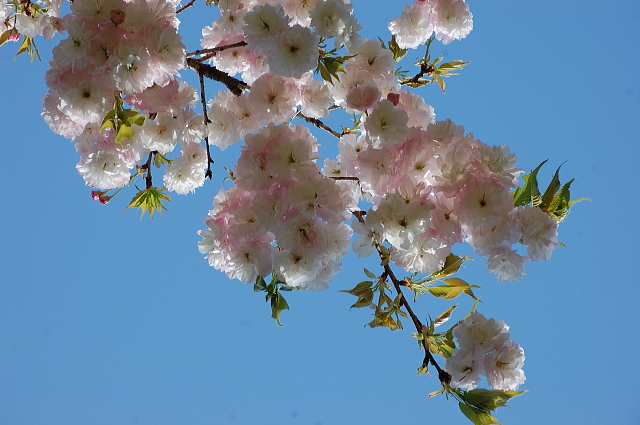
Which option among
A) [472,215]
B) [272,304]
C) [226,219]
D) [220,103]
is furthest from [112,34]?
[472,215]

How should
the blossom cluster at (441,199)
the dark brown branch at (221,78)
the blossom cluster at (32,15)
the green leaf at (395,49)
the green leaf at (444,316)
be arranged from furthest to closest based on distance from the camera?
the blossom cluster at (32,15), the green leaf at (395,49), the dark brown branch at (221,78), the green leaf at (444,316), the blossom cluster at (441,199)

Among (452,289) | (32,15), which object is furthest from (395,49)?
(32,15)

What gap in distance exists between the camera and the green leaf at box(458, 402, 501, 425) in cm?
121

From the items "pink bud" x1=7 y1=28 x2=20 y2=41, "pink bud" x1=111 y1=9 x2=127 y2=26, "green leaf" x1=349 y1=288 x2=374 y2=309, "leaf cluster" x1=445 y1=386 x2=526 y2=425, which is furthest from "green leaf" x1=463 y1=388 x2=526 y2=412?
"pink bud" x1=7 y1=28 x2=20 y2=41

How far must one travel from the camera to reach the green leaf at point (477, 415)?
3.97 ft

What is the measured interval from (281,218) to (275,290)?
0.23m

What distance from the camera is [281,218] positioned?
123 cm

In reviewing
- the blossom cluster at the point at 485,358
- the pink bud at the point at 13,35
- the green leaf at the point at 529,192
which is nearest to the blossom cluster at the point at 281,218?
the blossom cluster at the point at 485,358

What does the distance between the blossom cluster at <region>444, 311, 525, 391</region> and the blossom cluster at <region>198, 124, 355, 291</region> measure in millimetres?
398

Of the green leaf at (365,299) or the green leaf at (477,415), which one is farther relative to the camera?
the green leaf at (365,299)

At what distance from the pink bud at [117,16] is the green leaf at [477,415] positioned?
143 centimetres

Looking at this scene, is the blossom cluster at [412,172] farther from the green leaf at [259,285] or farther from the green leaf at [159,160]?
the green leaf at [159,160]

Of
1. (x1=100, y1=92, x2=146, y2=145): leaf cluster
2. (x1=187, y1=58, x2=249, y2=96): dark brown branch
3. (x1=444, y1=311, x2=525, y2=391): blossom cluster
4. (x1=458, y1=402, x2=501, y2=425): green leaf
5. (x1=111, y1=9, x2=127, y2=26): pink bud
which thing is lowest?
(x1=458, y1=402, x2=501, y2=425): green leaf

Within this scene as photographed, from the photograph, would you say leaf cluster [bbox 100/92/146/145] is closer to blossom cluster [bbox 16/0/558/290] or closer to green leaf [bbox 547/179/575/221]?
blossom cluster [bbox 16/0/558/290]
